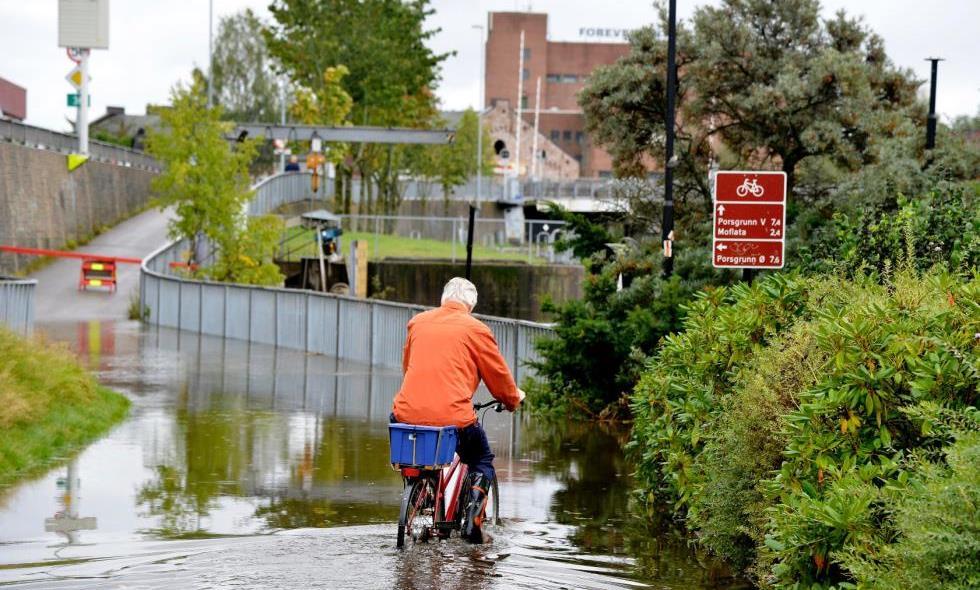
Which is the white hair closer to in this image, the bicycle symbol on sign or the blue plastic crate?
the blue plastic crate

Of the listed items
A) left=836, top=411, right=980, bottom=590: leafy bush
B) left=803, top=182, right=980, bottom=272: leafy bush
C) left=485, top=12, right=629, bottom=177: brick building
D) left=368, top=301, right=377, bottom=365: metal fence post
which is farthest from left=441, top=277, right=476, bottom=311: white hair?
left=485, top=12, right=629, bottom=177: brick building

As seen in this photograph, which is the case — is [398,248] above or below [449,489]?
above

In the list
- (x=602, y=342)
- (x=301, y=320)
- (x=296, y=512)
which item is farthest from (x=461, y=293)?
(x=301, y=320)

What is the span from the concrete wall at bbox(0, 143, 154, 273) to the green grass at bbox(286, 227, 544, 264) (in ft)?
25.7

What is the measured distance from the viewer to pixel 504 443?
16047 mm

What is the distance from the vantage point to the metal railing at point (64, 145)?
51375 millimetres

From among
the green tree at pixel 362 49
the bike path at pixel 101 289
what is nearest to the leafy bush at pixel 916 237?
the bike path at pixel 101 289

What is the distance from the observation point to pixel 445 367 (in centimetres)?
921

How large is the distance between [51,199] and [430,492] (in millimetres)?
47800

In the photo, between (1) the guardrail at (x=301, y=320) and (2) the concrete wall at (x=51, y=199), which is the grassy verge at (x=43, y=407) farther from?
(2) the concrete wall at (x=51, y=199)

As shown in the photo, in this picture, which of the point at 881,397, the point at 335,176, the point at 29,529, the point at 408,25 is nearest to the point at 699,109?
the point at 29,529

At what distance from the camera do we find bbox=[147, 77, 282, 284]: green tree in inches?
1670

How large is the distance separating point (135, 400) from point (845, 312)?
42.0 ft

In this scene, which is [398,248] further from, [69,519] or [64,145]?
[69,519]
